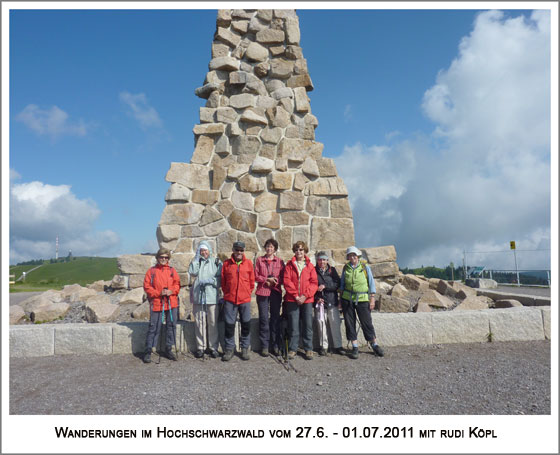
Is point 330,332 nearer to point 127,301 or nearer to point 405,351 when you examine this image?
point 405,351

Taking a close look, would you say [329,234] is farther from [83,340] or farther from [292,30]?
[292,30]

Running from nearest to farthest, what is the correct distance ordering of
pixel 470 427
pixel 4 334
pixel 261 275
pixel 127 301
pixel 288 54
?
pixel 470 427
pixel 4 334
pixel 261 275
pixel 127 301
pixel 288 54

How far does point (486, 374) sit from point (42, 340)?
19.5ft

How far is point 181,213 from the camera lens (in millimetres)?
6250

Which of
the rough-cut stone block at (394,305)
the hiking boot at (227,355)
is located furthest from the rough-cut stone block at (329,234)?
the hiking boot at (227,355)

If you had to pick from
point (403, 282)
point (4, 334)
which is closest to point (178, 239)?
point (4, 334)

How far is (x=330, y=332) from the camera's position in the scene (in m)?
4.75

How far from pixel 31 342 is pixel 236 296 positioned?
10.1 ft

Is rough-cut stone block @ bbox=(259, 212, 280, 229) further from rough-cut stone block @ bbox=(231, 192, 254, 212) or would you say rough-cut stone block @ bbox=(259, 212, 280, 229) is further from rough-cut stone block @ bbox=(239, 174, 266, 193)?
rough-cut stone block @ bbox=(239, 174, 266, 193)

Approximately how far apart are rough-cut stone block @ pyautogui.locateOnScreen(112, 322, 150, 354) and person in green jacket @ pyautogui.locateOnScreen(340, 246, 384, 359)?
2.97 metres

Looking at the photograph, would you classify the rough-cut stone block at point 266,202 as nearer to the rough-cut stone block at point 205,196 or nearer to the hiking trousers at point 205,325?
the rough-cut stone block at point 205,196

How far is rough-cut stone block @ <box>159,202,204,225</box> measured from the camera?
6.22 meters

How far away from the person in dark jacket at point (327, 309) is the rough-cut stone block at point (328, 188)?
1996mm

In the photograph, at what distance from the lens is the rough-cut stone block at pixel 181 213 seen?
6219 mm
